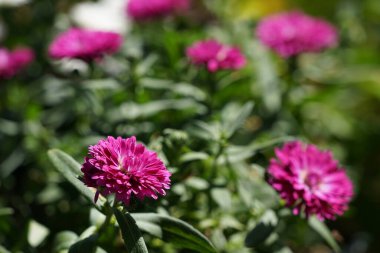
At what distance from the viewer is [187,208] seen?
131 cm

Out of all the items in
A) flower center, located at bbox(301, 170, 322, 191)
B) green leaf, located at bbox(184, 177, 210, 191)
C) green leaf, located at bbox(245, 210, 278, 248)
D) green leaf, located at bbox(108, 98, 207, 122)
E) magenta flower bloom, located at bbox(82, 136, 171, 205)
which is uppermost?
green leaf, located at bbox(108, 98, 207, 122)

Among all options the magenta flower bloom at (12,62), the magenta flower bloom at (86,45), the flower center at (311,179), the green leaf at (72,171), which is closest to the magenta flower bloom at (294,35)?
the magenta flower bloom at (86,45)

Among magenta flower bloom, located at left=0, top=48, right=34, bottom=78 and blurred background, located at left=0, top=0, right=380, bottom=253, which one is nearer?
blurred background, located at left=0, top=0, right=380, bottom=253

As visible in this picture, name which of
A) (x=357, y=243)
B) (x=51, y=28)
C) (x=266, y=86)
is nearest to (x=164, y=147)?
(x=266, y=86)

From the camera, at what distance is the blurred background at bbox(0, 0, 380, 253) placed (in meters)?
1.45

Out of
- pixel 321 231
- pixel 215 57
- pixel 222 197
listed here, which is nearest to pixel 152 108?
pixel 215 57

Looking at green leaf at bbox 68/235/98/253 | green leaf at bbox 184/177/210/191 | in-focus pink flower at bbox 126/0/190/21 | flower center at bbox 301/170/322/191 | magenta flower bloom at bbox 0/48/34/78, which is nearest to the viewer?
green leaf at bbox 68/235/98/253

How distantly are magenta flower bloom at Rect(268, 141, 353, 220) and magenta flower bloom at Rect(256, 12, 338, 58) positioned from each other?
23.3 inches

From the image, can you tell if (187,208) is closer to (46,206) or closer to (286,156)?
(286,156)

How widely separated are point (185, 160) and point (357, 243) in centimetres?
79

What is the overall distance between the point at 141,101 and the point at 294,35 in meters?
0.60

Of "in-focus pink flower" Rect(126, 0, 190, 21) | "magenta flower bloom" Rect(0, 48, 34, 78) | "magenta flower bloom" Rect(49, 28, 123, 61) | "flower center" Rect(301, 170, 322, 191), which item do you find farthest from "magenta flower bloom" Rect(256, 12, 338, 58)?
"magenta flower bloom" Rect(0, 48, 34, 78)

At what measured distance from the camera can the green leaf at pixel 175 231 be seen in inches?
38.9

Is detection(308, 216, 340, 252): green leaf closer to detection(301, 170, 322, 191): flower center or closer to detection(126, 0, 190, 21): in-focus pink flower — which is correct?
detection(301, 170, 322, 191): flower center
